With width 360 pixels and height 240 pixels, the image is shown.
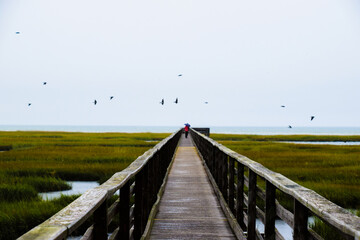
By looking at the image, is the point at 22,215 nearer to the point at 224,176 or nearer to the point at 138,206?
the point at 138,206

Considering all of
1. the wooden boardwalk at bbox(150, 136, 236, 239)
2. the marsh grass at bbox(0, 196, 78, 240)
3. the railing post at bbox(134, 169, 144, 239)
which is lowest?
the marsh grass at bbox(0, 196, 78, 240)

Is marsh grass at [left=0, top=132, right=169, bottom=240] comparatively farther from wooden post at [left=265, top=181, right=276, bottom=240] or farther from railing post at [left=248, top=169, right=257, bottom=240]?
wooden post at [left=265, top=181, right=276, bottom=240]

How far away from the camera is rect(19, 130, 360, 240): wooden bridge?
6.46ft

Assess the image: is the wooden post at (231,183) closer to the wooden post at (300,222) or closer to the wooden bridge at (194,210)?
the wooden bridge at (194,210)

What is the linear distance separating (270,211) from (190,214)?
2.90m

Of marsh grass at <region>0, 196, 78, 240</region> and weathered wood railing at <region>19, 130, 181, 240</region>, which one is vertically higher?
weathered wood railing at <region>19, 130, 181, 240</region>

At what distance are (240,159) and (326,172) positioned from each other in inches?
437

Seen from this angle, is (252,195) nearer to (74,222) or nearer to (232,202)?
(232,202)

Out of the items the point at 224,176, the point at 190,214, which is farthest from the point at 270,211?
the point at 224,176

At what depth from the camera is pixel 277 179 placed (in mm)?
3232

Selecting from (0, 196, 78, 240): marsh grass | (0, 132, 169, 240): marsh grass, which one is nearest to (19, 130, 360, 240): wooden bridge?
(0, 196, 78, 240): marsh grass

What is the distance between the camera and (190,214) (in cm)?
617

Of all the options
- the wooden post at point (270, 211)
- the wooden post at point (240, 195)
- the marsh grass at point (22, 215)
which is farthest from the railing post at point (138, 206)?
the marsh grass at point (22, 215)

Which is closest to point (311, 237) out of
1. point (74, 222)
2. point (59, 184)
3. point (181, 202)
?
point (74, 222)
